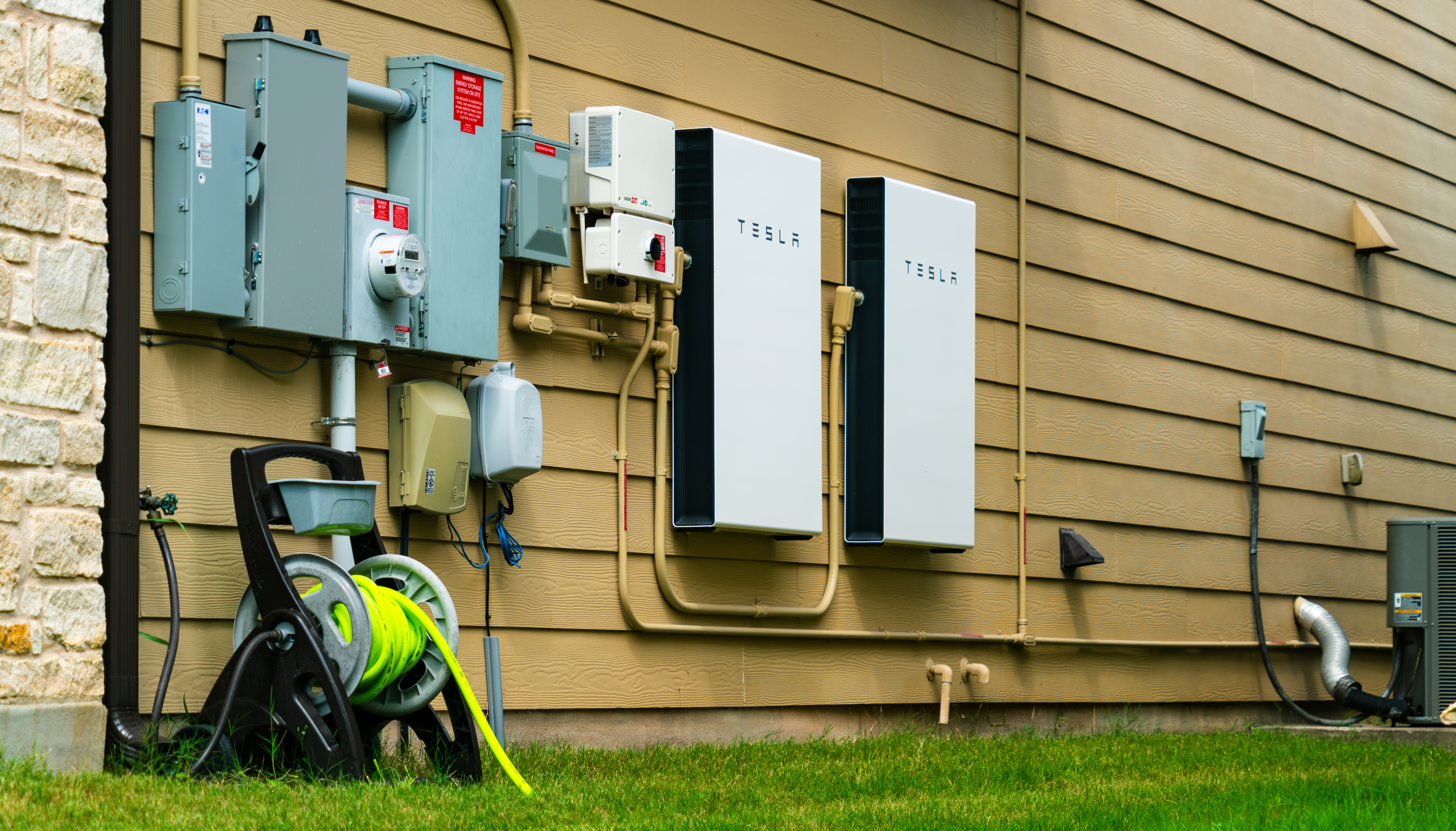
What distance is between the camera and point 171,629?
359cm

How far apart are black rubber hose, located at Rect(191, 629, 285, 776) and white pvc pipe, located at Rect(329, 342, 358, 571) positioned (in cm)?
61

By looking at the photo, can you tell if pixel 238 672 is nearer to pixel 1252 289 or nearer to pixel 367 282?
pixel 367 282

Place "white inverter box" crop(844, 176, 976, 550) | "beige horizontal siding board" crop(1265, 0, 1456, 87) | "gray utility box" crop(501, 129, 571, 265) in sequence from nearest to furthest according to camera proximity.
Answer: "gray utility box" crop(501, 129, 571, 265) → "white inverter box" crop(844, 176, 976, 550) → "beige horizontal siding board" crop(1265, 0, 1456, 87)

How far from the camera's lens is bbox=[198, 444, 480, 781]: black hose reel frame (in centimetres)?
324

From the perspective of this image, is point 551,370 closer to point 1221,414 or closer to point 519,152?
point 519,152

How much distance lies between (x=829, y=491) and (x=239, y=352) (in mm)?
2250

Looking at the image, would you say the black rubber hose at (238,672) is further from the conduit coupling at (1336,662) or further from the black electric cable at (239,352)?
the conduit coupling at (1336,662)

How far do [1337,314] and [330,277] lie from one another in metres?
5.71

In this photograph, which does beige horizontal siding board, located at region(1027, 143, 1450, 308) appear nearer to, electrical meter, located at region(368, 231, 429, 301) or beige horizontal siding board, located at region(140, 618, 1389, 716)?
beige horizontal siding board, located at region(140, 618, 1389, 716)

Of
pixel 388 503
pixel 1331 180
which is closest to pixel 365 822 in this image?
pixel 388 503

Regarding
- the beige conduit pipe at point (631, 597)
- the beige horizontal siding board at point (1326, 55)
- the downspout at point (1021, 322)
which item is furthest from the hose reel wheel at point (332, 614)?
the beige horizontal siding board at point (1326, 55)

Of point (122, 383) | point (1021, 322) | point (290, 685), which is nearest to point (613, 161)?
point (122, 383)

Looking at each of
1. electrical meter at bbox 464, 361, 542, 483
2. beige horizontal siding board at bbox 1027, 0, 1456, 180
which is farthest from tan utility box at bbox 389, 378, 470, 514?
beige horizontal siding board at bbox 1027, 0, 1456, 180

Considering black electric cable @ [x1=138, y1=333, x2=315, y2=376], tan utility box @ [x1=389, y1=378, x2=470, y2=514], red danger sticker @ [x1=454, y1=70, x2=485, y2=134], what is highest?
red danger sticker @ [x1=454, y1=70, x2=485, y2=134]
